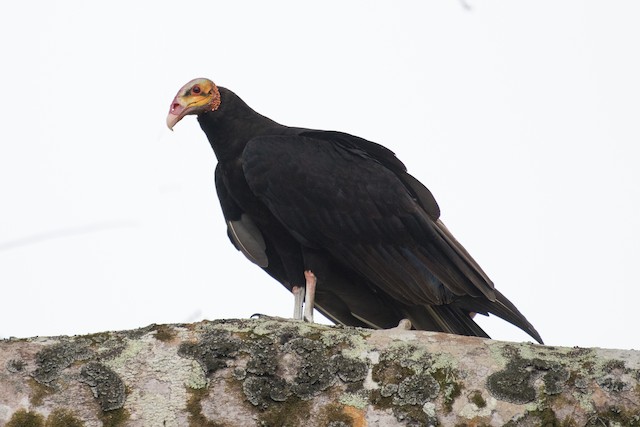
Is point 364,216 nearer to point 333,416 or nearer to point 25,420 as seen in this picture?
point 333,416

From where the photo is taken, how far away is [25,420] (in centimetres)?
198

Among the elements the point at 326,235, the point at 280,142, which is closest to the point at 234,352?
the point at 326,235

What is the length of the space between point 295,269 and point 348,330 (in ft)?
6.11

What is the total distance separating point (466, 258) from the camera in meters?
3.84

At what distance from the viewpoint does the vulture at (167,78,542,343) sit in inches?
152

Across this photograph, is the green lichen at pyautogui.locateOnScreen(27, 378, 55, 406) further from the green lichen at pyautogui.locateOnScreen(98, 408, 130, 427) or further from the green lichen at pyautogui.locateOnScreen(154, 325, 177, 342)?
the green lichen at pyautogui.locateOnScreen(154, 325, 177, 342)

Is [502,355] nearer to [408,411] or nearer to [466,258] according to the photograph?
[408,411]


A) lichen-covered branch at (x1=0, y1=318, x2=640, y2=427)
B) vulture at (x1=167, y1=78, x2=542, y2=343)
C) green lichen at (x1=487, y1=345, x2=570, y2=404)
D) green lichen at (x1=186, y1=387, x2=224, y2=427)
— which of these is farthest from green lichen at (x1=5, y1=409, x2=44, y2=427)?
vulture at (x1=167, y1=78, x2=542, y2=343)

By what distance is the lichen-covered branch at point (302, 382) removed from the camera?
2.01 meters

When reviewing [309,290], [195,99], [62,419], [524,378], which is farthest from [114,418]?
[195,99]

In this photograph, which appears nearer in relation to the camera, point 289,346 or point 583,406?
point 583,406

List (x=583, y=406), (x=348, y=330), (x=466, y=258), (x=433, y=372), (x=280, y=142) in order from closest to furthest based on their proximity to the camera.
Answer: (x=583, y=406)
(x=433, y=372)
(x=348, y=330)
(x=466, y=258)
(x=280, y=142)

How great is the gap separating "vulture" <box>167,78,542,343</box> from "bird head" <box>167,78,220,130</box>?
13.1 inches

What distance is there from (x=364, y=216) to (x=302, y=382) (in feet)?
6.29
